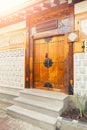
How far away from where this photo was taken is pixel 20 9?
4.39m

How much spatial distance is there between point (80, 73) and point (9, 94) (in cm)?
255

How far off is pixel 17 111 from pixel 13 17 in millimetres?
3053

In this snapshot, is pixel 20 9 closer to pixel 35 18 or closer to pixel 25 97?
pixel 35 18

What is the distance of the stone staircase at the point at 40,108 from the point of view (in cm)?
330

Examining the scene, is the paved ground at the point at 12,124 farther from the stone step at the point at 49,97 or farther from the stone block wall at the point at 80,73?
the stone block wall at the point at 80,73

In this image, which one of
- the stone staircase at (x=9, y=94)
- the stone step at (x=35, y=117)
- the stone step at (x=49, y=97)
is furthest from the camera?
the stone staircase at (x=9, y=94)

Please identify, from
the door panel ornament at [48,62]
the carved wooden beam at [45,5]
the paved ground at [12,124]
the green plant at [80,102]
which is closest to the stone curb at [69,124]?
the green plant at [80,102]

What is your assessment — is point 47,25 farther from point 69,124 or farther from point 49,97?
point 69,124

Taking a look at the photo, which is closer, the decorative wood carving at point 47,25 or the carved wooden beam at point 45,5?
the carved wooden beam at point 45,5

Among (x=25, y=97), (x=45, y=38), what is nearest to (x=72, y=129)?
(x=25, y=97)

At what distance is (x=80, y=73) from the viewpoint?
12.1 ft

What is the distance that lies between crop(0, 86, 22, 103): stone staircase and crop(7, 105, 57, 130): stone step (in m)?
0.86

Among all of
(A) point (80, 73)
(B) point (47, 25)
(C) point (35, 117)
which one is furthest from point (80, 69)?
(B) point (47, 25)

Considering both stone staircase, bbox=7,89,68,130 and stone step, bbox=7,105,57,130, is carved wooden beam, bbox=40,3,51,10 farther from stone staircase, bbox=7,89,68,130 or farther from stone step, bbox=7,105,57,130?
stone step, bbox=7,105,57,130
